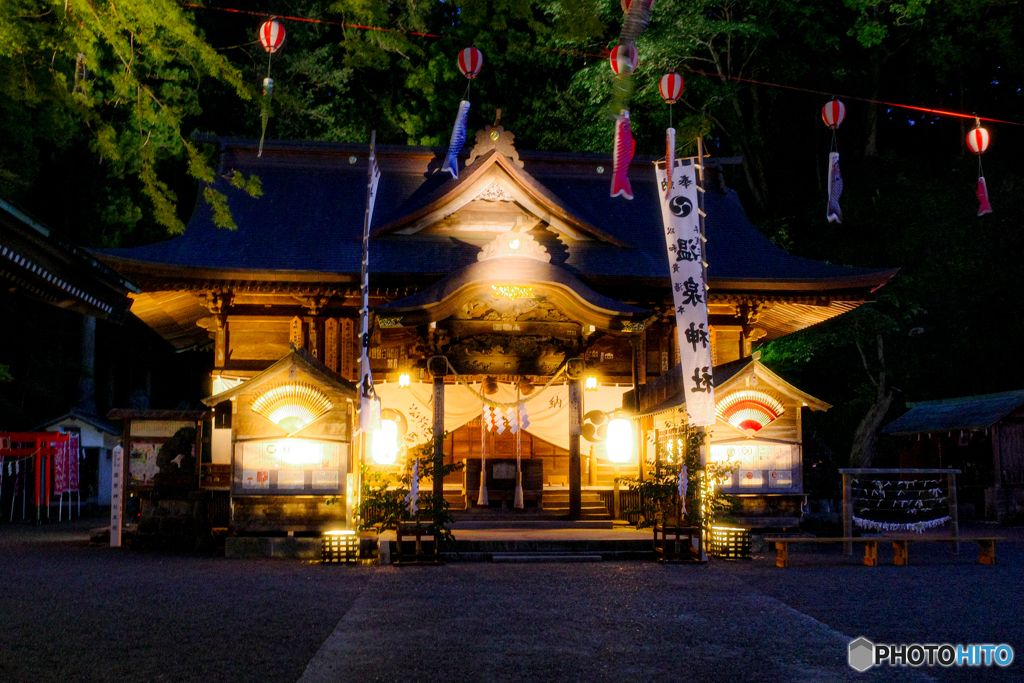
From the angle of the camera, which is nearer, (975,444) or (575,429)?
(575,429)

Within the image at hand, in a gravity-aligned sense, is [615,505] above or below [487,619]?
above

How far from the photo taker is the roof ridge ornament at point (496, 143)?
16.4 metres

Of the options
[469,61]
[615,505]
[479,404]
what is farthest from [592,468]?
[469,61]

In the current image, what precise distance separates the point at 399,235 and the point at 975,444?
51.9ft

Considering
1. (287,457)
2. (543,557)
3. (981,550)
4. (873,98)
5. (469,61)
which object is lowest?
(543,557)

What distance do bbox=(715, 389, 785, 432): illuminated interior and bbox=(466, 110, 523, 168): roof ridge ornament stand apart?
20.4 feet

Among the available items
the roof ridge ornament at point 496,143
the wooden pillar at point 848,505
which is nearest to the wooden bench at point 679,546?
the wooden pillar at point 848,505

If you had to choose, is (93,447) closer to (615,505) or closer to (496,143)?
(496,143)

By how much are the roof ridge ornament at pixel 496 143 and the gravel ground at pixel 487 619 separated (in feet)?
26.6

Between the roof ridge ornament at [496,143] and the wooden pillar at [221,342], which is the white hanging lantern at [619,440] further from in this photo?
the wooden pillar at [221,342]

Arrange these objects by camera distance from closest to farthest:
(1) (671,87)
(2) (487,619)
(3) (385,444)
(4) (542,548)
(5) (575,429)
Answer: (2) (487,619)
(4) (542,548)
(5) (575,429)
(1) (671,87)
(3) (385,444)

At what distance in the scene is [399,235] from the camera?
56.1 feet

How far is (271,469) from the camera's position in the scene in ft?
43.1

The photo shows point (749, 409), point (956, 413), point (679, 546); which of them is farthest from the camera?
point (956, 413)
